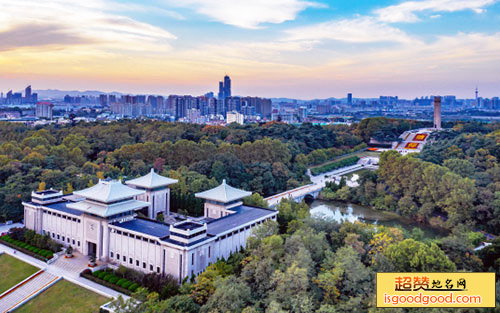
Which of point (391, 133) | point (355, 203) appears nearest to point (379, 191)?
point (355, 203)

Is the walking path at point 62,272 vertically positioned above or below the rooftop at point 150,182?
below

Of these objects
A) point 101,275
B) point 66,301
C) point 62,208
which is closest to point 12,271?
point 62,208

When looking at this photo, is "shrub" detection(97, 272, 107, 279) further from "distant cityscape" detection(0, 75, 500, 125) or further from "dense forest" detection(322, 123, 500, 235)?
"distant cityscape" detection(0, 75, 500, 125)

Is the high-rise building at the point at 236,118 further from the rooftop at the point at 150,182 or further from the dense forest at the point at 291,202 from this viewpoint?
the rooftop at the point at 150,182

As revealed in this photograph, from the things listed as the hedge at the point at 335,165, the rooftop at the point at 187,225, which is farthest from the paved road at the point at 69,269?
the hedge at the point at 335,165

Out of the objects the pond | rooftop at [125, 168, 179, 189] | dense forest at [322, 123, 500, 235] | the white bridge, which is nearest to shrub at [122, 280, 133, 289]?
rooftop at [125, 168, 179, 189]
